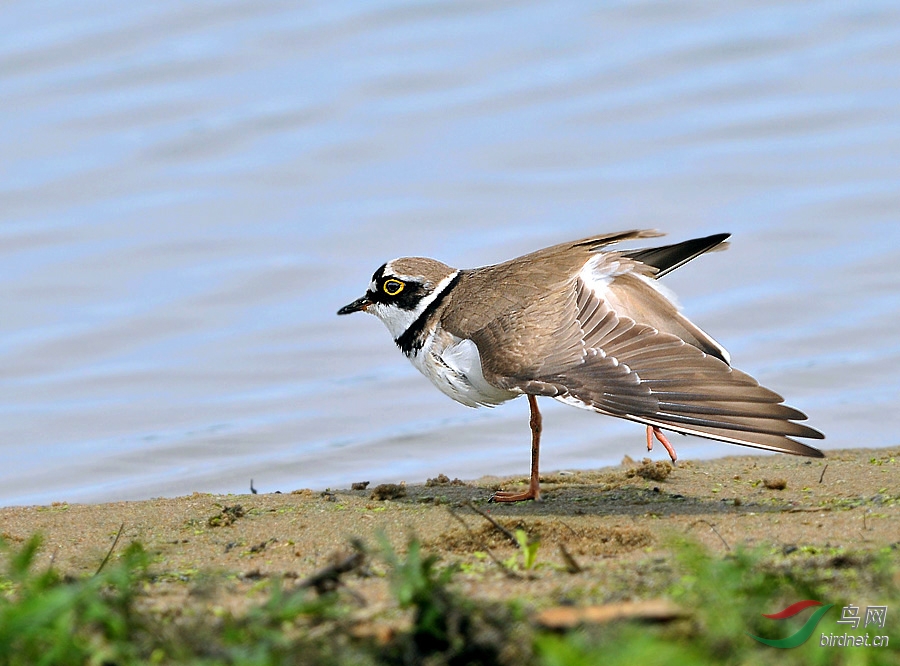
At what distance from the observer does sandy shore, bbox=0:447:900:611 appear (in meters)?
4.35

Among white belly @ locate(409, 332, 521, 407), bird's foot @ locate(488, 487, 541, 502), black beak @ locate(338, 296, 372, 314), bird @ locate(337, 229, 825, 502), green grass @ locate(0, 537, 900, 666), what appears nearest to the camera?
green grass @ locate(0, 537, 900, 666)

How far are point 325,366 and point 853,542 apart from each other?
761cm

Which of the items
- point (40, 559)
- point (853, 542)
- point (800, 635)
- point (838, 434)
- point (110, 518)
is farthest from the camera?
point (838, 434)

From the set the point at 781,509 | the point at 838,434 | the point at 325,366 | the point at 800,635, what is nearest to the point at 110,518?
the point at 781,509

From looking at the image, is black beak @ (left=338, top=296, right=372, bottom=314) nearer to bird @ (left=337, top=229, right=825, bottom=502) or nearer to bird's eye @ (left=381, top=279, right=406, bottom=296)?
bird @ (left=337, top=229, right=825, bottom=502)

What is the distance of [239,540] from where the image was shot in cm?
575

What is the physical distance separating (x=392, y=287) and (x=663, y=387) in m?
2.51

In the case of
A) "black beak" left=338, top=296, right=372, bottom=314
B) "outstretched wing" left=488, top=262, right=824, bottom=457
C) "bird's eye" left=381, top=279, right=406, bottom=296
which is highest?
"bird's eye" left=381, top=279, right=406, bottom=296

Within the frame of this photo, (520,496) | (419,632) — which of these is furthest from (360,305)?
Answer: (419,632)

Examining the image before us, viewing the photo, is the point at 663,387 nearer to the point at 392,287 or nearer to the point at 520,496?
the point at 520,496

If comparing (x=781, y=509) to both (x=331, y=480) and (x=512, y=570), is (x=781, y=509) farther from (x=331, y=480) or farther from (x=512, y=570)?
(x=331, y=480)

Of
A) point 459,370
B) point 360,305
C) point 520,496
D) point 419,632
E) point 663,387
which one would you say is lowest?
point 419,632

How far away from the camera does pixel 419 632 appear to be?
329 centimetres

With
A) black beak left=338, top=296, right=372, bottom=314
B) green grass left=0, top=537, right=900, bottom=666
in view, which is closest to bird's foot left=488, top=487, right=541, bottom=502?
black beak left=338, top=296, right=372, bottom=314
